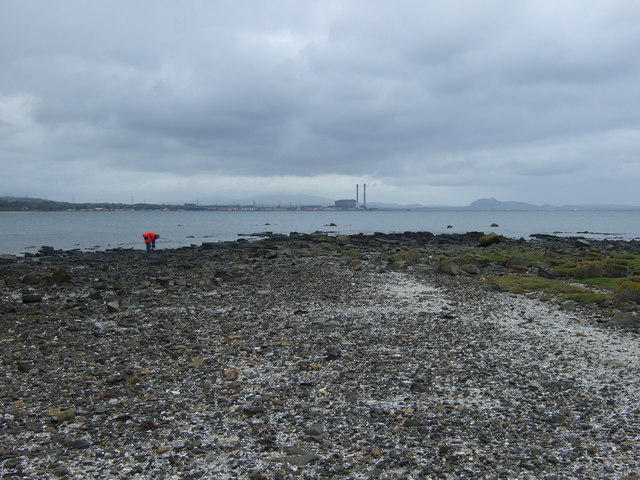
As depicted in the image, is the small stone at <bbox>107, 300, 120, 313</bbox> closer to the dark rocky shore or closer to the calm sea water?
the dark rocky shore

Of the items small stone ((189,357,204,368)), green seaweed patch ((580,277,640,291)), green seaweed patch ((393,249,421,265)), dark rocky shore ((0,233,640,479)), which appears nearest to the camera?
dark rocky shore ((0,233,640,479))

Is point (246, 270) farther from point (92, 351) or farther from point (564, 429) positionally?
point (564, 429)

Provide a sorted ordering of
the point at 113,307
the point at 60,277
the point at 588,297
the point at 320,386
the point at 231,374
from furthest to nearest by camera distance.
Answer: the point at 60,277 < the point at 588,297 < the point at 113,307 < the point at 231,374 < the point at 320,386

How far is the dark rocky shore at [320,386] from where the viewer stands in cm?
691

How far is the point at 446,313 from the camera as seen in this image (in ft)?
51.1

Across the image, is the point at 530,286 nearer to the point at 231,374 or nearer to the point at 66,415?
the point at 231,374

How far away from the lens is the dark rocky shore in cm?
691

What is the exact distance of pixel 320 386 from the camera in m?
9.59

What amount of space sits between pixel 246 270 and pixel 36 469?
63.9 ft

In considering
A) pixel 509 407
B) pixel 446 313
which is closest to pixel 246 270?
pixel 446 313

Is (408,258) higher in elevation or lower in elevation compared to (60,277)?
higher

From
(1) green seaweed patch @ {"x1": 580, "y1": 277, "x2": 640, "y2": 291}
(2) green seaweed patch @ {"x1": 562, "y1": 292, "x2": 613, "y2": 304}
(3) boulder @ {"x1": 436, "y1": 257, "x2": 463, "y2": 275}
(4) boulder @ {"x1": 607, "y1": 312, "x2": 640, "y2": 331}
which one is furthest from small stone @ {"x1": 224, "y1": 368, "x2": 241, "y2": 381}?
(1) green seaweed patch @ {"x1": 580, "y1": 277, "x2": 640, "y2": 291}

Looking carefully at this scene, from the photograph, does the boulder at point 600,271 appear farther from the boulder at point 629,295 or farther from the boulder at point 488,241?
A: the boulder at point 488,241

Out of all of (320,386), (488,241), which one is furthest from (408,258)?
(320,386)
